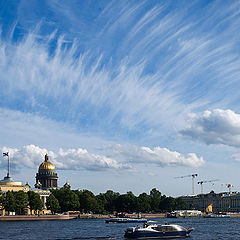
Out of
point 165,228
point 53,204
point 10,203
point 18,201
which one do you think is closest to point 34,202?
point 18,201

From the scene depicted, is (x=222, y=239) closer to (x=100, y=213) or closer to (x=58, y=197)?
(x=58, y=197)

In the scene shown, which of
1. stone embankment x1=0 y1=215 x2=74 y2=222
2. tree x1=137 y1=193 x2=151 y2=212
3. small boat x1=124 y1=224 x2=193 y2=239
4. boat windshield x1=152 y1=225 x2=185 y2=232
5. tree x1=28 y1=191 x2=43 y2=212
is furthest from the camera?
tree x1=137 y1=193 x2=151 y2=212

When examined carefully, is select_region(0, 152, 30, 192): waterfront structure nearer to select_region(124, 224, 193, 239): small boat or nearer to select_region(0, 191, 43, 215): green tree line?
select_region(0, 191, 43, 215): green tree line

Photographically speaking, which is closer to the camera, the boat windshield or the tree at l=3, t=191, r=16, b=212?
the boat windshield

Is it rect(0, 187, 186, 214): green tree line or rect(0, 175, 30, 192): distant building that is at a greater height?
rect(0, 175, 30, 192): distant building

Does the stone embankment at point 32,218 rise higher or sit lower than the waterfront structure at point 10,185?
lower

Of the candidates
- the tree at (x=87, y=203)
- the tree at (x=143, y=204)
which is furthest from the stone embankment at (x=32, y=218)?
the tree at (x=143, y=204)

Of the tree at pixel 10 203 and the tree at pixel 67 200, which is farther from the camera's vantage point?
the tree at pixel 67 200

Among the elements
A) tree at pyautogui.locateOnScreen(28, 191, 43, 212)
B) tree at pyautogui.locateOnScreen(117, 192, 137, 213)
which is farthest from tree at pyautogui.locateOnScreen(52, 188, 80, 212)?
tree at pyautogui.locateOnScreen(117, 192, 137, 213)

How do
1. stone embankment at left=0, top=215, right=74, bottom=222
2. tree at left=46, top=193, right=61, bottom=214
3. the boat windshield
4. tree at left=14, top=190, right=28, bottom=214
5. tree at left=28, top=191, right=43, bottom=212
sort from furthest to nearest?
tree at left=46, top=193, right=61, bottom=214 → tree at left=28, top=191, right=43, bottom=212 → tree at left=14, top=190, right=28, bottom=214 → stone embankment at left=0, top=215, right=74, bottom=222 → the boat windshield

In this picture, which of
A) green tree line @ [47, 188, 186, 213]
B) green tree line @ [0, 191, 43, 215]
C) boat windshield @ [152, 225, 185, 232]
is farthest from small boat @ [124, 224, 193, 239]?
green tree line @ [47, 188, 186, 213]

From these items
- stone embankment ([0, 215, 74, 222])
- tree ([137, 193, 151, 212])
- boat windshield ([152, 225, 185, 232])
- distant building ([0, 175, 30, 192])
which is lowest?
stone embankment ([0, 215, 74, 222])

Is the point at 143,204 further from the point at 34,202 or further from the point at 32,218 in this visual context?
the point at 32,218

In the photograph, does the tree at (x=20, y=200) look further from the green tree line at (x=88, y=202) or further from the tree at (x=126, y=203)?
the tree at (x=126, y=203)
